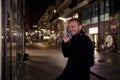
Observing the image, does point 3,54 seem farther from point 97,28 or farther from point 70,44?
point 97,28

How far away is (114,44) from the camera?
3606 cm

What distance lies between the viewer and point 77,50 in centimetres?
479

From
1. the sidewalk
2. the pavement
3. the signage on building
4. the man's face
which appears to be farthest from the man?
the signage on building

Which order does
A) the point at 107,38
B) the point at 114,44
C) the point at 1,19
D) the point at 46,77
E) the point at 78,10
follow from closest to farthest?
the point at 1,19, the point at 46,77, the point at 114,44, the point at 107,38, the point at 78,10

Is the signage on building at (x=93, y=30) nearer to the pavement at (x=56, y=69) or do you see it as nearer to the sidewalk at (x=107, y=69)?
the pavement at (x=56, y=69)

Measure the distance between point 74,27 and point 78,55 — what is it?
1.34ft

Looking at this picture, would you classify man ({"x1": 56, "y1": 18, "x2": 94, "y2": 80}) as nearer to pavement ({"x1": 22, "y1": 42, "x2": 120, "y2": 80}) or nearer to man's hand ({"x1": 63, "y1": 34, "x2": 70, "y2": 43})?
man's hand ({"x1": 63, "y1": 34, "x2": 70, "y2": 43})

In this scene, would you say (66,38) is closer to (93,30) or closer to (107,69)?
(107,69)

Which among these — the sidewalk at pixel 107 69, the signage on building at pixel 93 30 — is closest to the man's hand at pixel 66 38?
the sidewalk at pixel 107 69

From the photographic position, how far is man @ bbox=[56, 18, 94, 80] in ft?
15.7

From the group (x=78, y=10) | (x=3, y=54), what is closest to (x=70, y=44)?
(x=3, y=54)

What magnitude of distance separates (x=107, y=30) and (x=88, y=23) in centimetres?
976

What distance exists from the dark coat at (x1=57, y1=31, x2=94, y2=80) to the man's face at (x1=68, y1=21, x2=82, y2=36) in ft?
0.21

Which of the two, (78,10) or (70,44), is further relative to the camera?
(78,10)
